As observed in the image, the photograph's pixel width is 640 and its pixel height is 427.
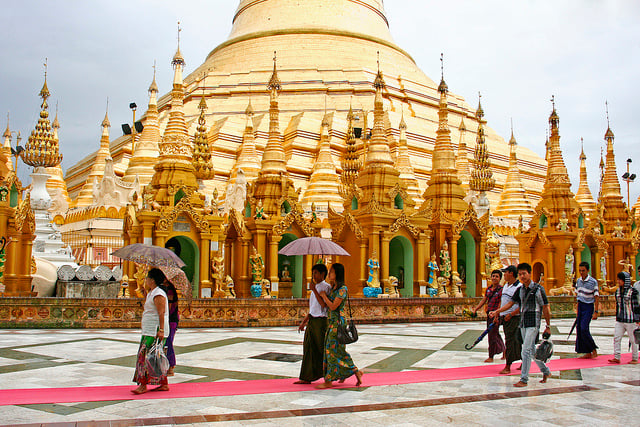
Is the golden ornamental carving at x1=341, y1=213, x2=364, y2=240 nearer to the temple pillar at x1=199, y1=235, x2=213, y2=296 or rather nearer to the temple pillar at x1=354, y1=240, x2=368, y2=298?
the temple pillar at x1=354, y1=240, x2=368, y2=298

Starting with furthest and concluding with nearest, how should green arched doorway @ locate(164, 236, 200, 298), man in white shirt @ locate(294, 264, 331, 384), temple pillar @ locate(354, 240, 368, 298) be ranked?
temple pillar @ locate(354, 240, 368, 298) < green arched doorway @ locate(164, 236, 200, 298) < man in white shirt @ locate(294, 264, 331, 384)

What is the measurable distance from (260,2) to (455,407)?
50434 mm

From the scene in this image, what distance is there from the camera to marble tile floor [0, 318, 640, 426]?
6.14 meters

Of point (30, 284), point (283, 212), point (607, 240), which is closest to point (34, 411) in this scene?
point (30, 284)

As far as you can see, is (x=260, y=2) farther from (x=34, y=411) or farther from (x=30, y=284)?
(x=34, y=411)

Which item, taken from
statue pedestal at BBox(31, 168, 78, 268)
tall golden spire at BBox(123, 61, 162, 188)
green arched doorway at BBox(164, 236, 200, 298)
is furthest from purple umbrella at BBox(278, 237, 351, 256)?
tall golden spire at BBox(123, 61, 162, 188)

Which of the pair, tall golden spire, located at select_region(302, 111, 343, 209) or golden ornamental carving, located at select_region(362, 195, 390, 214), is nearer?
golden ornamental carving, located at select_region(362, 195, 390, 214)

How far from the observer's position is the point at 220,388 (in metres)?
7.64

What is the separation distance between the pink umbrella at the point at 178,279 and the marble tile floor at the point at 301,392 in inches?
43.6

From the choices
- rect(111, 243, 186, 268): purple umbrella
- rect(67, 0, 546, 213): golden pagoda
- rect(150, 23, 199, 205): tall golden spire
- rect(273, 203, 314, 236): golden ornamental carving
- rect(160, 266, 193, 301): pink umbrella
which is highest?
rect(67, 0, 546, 213): golden pagoda

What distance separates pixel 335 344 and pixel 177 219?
37.9 ft

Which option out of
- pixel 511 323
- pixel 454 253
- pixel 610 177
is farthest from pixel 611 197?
pixel 511 323

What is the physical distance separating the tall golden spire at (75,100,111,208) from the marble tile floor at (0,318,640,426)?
21.9 metres

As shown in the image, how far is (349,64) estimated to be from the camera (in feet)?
158
